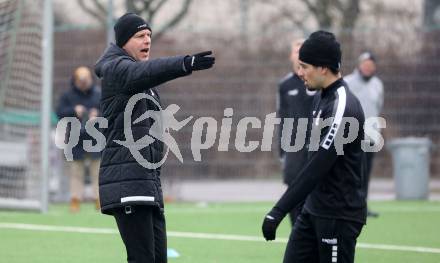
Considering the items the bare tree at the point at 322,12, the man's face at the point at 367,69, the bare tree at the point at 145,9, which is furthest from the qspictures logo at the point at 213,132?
the bare tree at the point at 322,12

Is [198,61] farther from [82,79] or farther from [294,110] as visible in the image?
[82,79]

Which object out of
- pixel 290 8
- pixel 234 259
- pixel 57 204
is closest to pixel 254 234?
pixel 234 259

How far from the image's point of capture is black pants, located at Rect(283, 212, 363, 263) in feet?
22.0

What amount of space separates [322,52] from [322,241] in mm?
1222

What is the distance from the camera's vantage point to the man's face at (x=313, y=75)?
273 inches

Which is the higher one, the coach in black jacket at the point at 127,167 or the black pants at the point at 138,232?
the coach in black jacket at the point at 127,167

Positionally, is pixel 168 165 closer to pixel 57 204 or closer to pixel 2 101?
pixel 57 204

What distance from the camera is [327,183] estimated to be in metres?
6.79

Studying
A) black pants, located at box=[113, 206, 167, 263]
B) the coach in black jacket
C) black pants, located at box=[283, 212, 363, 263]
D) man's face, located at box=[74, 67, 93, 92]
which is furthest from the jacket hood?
man's face, located at box=[74, 67, 93, 92]

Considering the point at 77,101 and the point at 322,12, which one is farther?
the point at 322,12

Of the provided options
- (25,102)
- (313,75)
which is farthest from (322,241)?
(25,102)

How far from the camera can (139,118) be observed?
23.5 feet

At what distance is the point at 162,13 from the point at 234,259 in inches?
343

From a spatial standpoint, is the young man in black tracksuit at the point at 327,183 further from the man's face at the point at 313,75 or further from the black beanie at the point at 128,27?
the black beanie at the point at 128,27
